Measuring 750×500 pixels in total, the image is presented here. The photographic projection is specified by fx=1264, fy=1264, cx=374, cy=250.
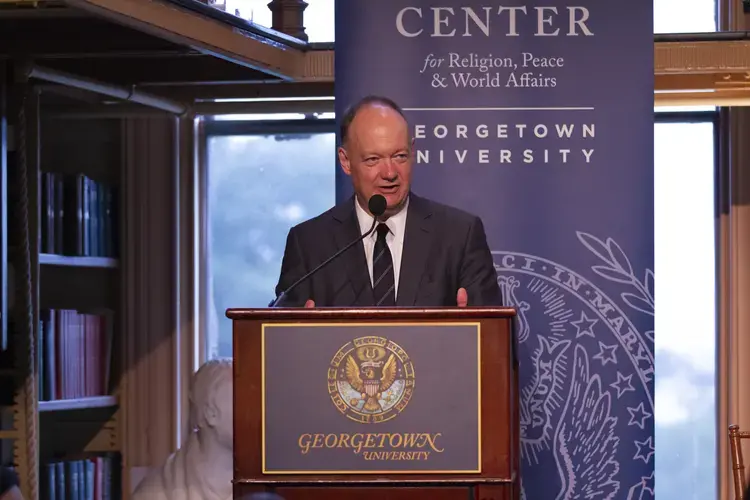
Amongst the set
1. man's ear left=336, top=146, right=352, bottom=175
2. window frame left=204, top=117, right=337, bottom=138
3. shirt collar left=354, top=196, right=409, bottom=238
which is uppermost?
window frame left=204, top=117, right=337, bottom=138

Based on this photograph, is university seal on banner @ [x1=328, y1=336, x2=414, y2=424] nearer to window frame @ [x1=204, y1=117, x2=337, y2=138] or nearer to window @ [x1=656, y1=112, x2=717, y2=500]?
window @ [x1=656, y1=112, x2=717, y2=500]

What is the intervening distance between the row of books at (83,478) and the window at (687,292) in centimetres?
234

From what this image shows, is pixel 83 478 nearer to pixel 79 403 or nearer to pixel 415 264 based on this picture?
pixel 79 403

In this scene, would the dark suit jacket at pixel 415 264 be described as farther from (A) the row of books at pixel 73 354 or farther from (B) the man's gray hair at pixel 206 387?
(A) the row of books at pixel 73 354

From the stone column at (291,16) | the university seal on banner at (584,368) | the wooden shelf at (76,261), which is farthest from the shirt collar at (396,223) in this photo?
the wooden shelf at (76,261)

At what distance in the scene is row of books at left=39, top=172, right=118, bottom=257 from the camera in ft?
16.3

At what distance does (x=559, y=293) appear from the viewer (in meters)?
3.99

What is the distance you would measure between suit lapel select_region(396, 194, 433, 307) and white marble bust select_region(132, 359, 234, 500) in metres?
0.88

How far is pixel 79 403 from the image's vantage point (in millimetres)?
5055

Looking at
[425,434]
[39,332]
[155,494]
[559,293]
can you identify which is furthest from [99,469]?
[425,434]

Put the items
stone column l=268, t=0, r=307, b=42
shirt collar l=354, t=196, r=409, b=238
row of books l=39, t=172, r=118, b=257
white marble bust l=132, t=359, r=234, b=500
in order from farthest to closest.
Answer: row of books l=39, t=172, r=118, b=257 < stone column l=268, t=0, r=307, b=42 < white marble bust l=132, t=359, r=234, b=500 < shirt collar l=354, t=196, r=409, b=238

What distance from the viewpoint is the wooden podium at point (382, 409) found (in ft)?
8.22

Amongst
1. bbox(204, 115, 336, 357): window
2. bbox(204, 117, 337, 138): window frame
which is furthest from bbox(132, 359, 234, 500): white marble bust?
bbox(204, 117, 337, 138): window frame

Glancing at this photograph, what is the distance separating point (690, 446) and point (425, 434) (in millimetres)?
3162
